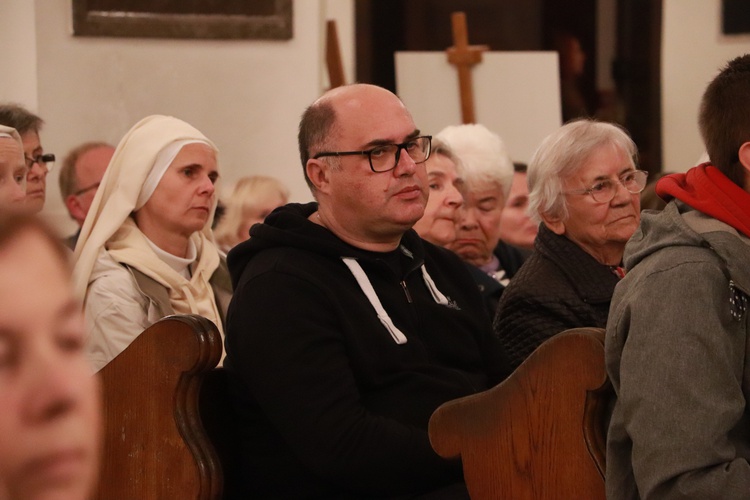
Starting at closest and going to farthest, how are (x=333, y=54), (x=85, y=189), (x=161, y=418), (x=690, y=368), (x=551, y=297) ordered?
1. (x=690, y=368)
2. (x=161, y=418)
3. (x=551, y=297)
4. (x=85, y=189)
5. (x=333, y=54)

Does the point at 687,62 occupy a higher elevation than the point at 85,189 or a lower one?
higher

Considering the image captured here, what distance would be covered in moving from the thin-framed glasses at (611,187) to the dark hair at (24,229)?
9.12ft

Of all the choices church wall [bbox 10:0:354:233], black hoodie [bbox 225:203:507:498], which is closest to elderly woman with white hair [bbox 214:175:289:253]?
church wall [bbox 10:0:354:233]

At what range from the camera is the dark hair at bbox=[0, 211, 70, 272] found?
44 centimetres

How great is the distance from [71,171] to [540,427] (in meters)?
3.55

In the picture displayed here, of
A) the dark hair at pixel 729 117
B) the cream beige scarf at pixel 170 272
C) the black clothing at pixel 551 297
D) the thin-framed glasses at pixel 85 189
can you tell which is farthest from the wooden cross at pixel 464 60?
the dark hair at pixel 729 117

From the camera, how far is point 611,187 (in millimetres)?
3145

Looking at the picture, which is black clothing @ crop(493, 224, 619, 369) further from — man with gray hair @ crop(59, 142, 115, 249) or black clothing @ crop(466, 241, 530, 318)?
man with gray hair @ crop(59, 142, 115, 249)

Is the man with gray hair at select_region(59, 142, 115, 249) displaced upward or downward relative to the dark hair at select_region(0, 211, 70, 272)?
downward

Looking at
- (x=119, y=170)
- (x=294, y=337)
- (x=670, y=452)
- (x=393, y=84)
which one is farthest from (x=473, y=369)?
(x=393, y=84)

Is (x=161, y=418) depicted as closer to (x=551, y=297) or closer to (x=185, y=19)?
(x=551, y=297)

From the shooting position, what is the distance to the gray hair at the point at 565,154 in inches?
124

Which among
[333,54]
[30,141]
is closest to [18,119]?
[30,141]

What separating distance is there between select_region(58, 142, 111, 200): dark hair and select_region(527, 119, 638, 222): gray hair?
8.86ft
